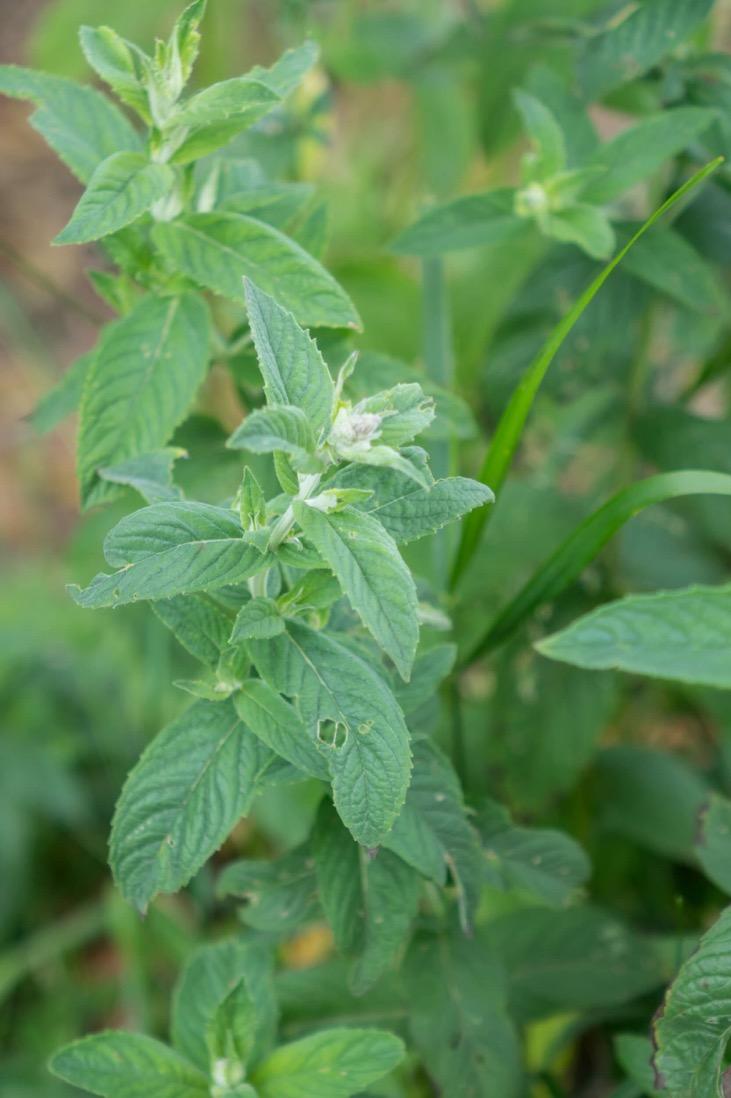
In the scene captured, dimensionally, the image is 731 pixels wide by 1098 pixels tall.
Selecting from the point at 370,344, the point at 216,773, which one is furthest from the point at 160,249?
the point at 370,344

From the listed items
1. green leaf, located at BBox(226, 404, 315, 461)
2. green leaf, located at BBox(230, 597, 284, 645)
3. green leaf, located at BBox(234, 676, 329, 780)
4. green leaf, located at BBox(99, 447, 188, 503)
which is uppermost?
green leaf, located at BBox(226, 404, 315, 461)

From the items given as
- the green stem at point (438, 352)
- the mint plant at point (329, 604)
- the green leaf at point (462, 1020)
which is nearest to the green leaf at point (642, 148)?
the mint plant at point (329, 604)

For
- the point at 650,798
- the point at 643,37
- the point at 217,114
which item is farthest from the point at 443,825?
the point at 643,37

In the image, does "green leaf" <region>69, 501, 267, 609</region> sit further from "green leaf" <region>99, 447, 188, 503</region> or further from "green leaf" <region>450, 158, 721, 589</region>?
"green leaf" <region>450, 158, 721, 589</region>

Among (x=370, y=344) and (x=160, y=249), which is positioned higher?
(x=160, y=249)

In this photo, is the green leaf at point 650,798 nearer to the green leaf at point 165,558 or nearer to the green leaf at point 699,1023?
the green leaf at point 699,1023

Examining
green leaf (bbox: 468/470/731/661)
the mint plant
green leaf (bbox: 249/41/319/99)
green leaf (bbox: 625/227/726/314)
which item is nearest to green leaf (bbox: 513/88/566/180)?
the mint plant

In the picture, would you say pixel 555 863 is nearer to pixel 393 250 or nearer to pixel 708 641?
pixel 708 641
